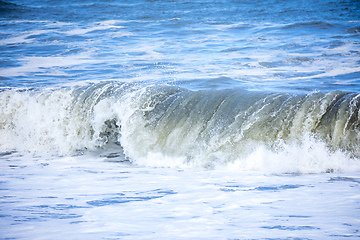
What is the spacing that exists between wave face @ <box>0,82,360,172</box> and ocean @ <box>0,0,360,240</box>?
0.02m

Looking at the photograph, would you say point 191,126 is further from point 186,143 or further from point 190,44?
point 190,44

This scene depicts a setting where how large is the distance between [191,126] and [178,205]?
2978mm

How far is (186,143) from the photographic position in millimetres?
6980

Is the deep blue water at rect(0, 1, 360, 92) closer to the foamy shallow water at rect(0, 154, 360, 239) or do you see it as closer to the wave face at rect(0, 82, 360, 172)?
the wave face at rect(0, 82, 360, 172)

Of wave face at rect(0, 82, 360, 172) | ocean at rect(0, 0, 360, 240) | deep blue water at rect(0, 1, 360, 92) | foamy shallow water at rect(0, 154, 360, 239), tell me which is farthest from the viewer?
deep blue water at rect(0, 1, 360, 92)

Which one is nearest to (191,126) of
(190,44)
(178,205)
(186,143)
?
(186,143)

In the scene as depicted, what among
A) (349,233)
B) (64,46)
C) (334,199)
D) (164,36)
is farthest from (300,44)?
(349,233)

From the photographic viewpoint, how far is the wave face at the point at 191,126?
5879mm

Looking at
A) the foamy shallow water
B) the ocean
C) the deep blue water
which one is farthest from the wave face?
the deep blue water

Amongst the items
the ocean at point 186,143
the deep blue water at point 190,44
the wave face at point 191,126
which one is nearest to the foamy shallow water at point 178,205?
the ocean at point 186,143

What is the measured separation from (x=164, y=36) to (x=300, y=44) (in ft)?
22.5

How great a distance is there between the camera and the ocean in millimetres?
3820

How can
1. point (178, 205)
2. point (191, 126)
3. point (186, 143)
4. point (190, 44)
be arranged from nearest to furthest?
point (178, 205)
point (186, 143)
point (191, 126)
point (190, 44)

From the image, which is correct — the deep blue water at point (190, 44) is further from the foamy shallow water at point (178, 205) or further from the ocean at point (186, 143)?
the foamy shallow water at point (178, 205)
